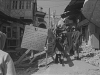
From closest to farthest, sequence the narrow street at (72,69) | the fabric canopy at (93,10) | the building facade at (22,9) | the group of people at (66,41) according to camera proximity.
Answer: the narrow street at (72,69) → the group of people at (66,41) → the fabric canopy at (93,10) → the building facade at (22,9)

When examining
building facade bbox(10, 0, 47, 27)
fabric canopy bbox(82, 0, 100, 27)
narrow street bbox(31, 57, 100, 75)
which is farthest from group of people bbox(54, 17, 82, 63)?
building facade bbox(10, 0, 47, 27)

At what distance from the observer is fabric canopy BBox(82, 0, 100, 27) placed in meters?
8.52

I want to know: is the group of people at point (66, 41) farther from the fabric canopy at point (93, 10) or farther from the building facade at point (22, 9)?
the building facade at point (22, 9)

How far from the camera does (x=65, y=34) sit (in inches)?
332

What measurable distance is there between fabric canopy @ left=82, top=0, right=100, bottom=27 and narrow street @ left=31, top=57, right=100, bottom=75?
392cm

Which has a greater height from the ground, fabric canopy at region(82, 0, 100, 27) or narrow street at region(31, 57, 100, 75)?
fabric canopy at region(82, 0, 100, 27)

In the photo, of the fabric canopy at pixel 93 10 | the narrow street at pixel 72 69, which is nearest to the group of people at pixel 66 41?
the narrow street at pixel 72 69

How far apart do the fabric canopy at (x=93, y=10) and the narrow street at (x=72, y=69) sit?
3.92 metres

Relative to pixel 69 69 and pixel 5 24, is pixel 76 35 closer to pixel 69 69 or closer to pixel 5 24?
pixel 69 69

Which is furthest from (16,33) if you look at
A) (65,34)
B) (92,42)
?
(92,42)

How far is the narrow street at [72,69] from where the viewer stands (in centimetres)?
625

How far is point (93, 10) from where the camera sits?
8.89 m

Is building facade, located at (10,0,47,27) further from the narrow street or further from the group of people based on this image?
the narrow street

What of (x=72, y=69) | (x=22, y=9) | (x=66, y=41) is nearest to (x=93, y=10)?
(x=66, y=41)
